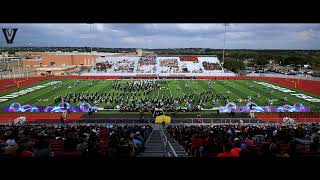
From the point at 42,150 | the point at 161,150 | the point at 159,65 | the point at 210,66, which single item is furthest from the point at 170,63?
the point at 42,150

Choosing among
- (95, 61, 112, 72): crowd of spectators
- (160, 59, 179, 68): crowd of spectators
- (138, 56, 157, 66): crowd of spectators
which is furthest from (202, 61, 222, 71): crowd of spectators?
(95, 61, 112, 72): crowd of spectators

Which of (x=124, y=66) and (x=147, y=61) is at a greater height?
(x=147, y=61)

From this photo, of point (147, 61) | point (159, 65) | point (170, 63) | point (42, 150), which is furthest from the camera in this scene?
point (147, 61)

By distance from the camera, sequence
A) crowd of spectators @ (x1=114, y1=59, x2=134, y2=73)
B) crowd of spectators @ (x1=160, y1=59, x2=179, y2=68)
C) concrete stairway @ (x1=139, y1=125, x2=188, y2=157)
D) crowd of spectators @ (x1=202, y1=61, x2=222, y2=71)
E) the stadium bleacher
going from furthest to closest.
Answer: crowd of spectators @ (x1=160, y1=59, x2=179, y2=68) → crowd of spectators @ (x1=202, y1=61, x2=222, y2=71) → crowd of spectators @ (x1=114, y1=59, x2=134, y2=73) → the stadium bleacher → concrete stairway @ (x1=139, y1=125, x2=188, y2=157)

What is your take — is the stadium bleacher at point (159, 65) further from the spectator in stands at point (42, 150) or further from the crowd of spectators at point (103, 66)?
the spectator in stands at point (42, 150)


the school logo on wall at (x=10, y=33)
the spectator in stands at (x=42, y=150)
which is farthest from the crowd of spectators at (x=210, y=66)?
the spectator in stands at (x=42, y=150)

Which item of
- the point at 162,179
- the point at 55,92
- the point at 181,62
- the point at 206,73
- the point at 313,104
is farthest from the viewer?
the point at 181,62

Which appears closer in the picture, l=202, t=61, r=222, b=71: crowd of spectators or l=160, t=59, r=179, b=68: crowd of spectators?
l=202, t=61, r=222, b=71: crowd of spectators

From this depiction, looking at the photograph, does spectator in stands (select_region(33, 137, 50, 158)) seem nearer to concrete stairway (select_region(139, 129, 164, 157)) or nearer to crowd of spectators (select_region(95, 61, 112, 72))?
concrete stairway (select_region(139, 129, 164, 157))

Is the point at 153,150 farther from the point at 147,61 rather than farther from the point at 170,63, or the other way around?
the point at 147,61
